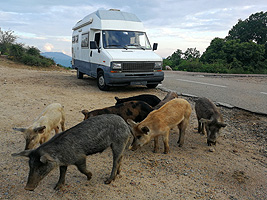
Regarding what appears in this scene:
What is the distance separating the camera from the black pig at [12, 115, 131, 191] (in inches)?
119

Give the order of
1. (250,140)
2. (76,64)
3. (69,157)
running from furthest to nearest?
(76,64)
(250,140)
(69,157)

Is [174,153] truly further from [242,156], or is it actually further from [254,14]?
[254,14]

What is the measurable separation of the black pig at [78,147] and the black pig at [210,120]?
7.34 ft

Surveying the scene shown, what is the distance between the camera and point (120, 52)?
10250mm

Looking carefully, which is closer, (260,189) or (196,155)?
(260,189)

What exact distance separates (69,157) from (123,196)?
3.29 ft

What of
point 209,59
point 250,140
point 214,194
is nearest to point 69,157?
point 214,194

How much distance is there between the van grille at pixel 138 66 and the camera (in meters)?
9.98

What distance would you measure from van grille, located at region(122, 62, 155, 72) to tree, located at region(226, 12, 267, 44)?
3982 cm

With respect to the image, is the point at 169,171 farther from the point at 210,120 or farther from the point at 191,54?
the point at 191,54

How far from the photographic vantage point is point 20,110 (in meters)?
7.28

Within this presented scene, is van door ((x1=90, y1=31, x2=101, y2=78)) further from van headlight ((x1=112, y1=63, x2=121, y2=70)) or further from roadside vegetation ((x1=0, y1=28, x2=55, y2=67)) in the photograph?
roadside vegetation ((x1=0, y1=28, x2=55, y2=67))

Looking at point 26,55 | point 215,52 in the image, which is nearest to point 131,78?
point 26,55

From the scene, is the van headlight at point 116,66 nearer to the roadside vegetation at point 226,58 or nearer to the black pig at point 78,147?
the black pig at point 78,147
